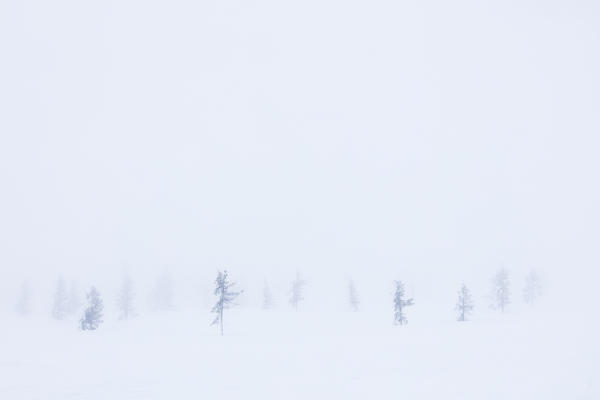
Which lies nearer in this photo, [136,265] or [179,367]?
[179,367]

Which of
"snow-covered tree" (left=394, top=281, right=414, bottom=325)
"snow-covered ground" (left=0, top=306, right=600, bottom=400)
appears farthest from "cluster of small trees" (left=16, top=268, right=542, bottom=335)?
"snow-covered ground" (left=0, top=306, right=600, bottom=400)

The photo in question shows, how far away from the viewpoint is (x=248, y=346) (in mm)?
36812

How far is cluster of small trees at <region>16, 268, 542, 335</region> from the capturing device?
171 ft

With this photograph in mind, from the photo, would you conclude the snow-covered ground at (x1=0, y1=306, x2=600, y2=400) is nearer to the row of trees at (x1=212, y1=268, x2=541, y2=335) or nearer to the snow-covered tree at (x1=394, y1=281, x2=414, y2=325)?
the row of trees at (x1=212, y1=268, x2=541, y2=335)

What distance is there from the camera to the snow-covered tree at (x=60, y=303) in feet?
230

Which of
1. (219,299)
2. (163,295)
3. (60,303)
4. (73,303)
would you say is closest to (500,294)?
(219,299)

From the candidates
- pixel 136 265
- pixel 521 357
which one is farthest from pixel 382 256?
pixel 521 357

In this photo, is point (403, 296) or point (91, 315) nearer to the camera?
point (91, 315)

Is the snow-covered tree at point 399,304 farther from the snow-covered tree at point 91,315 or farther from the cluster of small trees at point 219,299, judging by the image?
the snow-covered tree at point 91,315

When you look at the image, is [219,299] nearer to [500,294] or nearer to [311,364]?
[311,364]

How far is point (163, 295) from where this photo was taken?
81.0 m

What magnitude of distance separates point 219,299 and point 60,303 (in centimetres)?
3272

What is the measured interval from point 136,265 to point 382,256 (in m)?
107

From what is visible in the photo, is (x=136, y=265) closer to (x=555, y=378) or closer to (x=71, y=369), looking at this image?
(x=71, y=369)
